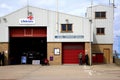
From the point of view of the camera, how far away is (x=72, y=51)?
48031mm

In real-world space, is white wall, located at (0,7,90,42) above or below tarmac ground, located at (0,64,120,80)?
above

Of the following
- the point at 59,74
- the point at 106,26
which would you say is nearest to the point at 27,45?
the point at 106,26

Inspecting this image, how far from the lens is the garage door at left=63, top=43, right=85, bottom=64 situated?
47875 millimetres

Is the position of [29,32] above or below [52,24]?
below

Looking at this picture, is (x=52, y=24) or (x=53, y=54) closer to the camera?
(x=53, y=54)

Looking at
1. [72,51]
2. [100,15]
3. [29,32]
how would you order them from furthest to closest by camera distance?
[100,15] → [72,51] → [29,32]

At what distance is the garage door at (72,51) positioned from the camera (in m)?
47.9

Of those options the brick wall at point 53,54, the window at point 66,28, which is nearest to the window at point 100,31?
the window at point 66,28

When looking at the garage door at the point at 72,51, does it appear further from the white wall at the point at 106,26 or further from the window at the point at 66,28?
the white wall at the point at 106,26

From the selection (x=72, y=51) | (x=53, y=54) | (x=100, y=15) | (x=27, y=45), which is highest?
(x=100, y=15)

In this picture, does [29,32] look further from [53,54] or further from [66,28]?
[66,28]

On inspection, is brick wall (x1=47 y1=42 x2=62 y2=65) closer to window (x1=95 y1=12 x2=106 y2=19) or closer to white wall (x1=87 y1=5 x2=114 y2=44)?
white wall (x1=87 y1=5 x2=114 y2=44)

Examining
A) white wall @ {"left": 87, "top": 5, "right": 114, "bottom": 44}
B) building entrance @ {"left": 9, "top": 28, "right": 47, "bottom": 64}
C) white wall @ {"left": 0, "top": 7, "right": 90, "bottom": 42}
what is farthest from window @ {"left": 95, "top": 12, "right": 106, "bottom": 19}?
building entrance @ {"left": 9, "top": 28, "right": 47, "bottom": 64}

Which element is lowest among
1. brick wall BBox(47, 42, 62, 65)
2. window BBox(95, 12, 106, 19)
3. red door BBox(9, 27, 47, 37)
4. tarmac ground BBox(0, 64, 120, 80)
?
tarmac ground BBox(0, 64, 120, 80)
